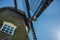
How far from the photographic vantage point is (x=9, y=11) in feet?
51.0

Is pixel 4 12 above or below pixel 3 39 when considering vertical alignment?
above

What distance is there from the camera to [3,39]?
11.1 metres

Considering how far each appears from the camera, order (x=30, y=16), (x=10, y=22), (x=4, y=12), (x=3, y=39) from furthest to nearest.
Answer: (x=30, y=16)
(x=4, y=12)
(x=10, y=22)
(x=3, y=39)

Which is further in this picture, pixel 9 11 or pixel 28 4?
pixel 28 4

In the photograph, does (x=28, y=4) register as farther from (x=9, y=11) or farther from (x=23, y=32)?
(x=23, y=32)

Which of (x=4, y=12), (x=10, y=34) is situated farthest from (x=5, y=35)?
(x=4, y=12)

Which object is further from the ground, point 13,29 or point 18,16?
point 18,16

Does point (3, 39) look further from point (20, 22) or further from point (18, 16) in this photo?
point (18, 16)

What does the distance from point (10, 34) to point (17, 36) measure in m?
0.52

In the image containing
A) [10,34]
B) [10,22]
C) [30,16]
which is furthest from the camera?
[30,16]

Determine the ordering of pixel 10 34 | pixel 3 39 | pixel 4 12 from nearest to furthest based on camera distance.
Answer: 1. pixel 3 39
2. pixel 10 34
3. pixel 4 12

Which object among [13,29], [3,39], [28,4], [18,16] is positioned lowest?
[3,39]

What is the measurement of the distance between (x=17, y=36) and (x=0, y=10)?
4.50 meters

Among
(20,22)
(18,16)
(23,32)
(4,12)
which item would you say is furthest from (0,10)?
(23,32)
